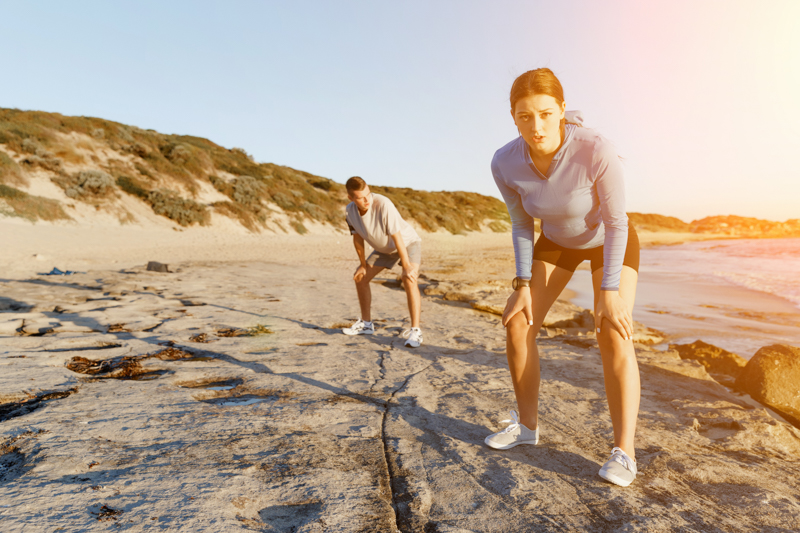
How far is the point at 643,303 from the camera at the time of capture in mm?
7402

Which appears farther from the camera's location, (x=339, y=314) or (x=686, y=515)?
(x=339, y=314)

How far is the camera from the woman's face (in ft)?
5.88

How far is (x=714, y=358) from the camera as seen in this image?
3936 mm

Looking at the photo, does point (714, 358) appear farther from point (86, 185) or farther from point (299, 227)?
point (86, 185)

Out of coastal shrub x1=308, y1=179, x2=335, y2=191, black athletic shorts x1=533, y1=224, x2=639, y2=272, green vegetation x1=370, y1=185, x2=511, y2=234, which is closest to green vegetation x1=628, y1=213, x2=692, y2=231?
green vegetation x1=370, y1=185, x2=511, y2=234

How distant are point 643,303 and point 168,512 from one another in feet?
24.9

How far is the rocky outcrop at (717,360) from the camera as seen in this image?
3645 mm

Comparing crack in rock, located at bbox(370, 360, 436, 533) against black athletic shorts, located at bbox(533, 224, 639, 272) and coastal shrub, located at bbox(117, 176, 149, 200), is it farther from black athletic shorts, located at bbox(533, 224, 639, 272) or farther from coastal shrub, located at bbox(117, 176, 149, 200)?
coastal shrub, located at bbox(117, 176, 149, 200)

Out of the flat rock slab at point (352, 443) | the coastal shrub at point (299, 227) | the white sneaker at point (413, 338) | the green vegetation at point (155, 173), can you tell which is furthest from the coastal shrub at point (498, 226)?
the flat rock slab at point (352, 443)

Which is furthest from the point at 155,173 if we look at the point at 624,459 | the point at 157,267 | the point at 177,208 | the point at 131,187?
the point at 624,459

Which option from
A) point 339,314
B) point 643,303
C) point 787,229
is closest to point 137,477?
point 339,314

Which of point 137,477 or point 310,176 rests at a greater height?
point 310,176

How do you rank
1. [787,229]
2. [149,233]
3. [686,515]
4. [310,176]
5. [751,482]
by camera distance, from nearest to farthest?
[686,515], [751,482], [149,233], [310,176], [787,229]

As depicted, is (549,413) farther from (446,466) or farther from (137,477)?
(137,477)
